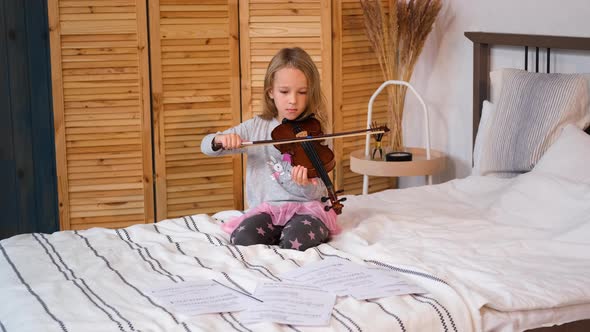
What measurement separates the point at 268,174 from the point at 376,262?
0.65 m

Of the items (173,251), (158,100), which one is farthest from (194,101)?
(173,251)

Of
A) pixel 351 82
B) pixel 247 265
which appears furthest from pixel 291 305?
pixel 351 82

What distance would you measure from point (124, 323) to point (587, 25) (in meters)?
2.07

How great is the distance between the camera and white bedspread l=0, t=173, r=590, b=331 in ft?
6.89

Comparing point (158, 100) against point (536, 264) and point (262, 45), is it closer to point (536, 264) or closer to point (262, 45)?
point (262, 45)

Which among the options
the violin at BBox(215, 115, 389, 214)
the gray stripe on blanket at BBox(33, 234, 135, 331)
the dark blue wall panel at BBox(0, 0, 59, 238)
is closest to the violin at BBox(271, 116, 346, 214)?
the violin at BBox(215, 115, 389, 214)

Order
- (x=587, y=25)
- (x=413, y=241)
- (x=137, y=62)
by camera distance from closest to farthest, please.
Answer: (x=413, y=241), (x=587, y=25), (x=137, y=62)

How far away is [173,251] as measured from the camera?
8.58ft

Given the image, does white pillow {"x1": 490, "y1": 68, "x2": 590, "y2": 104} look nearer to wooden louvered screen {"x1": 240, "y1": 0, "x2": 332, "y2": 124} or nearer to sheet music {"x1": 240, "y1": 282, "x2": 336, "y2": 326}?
wooden louvered screen {"x1": 240, "y1": 0, "x2": 332, "y2": 124}

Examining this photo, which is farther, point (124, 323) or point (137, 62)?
point (137, 62)

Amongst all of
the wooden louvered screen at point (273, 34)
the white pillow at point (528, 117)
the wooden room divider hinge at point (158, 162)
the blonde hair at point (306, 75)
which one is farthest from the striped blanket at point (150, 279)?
the wooden louvered screen at point (273, 34)

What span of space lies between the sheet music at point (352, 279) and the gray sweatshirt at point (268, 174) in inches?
20.1

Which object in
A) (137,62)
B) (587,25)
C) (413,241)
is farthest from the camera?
(137,62)

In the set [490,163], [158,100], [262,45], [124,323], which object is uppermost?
[262,45]
